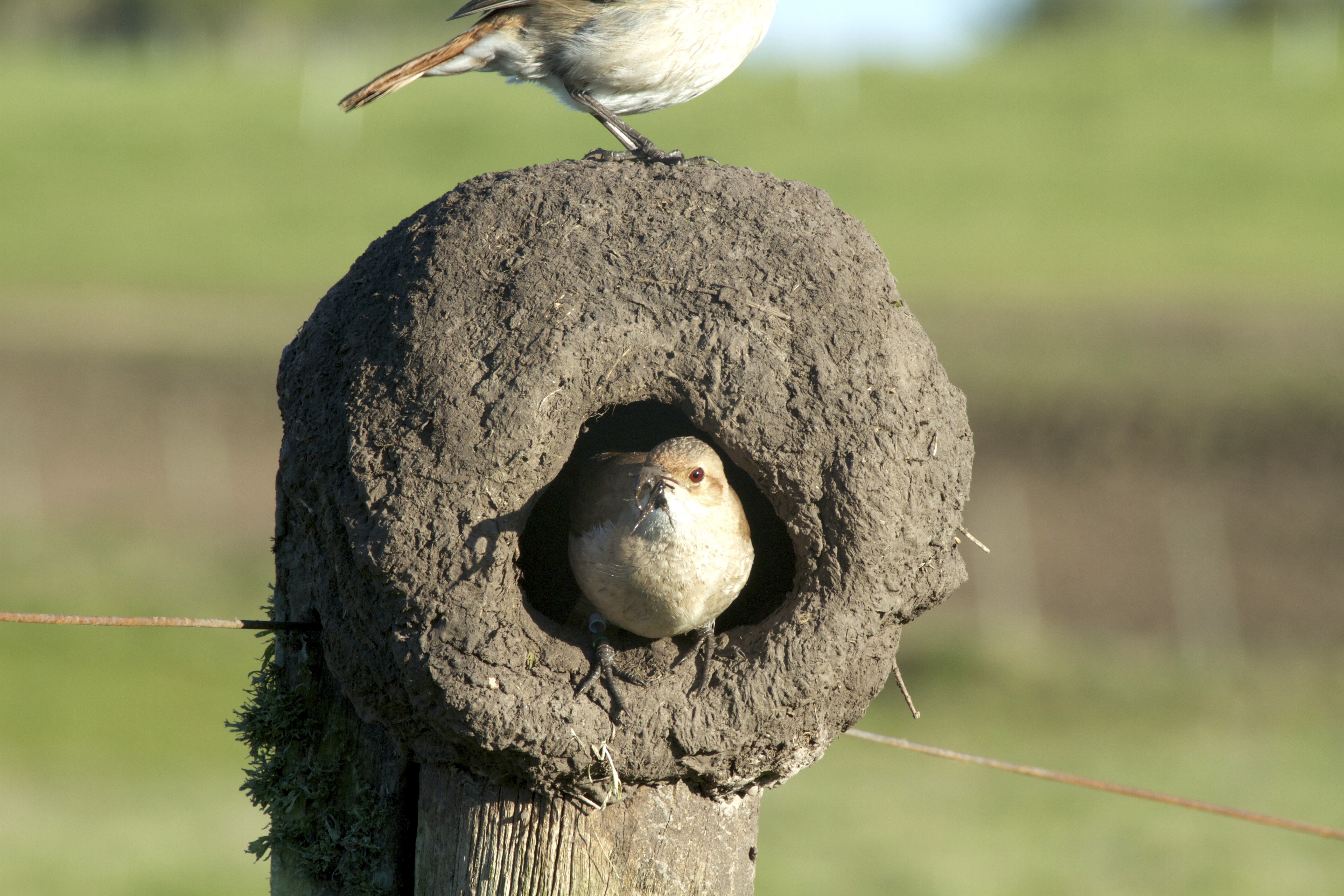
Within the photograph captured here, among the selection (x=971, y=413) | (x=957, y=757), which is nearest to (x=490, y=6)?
(x=957, y=757)

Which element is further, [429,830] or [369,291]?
[369,291]

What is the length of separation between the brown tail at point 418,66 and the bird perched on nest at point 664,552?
1.62m

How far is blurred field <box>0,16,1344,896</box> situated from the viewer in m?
12.5

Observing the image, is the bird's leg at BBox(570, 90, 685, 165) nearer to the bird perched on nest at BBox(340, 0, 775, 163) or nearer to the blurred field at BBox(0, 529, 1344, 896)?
the bird perched on nest at BBox(340, 0, 775, 163)

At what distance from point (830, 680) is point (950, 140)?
39249mm

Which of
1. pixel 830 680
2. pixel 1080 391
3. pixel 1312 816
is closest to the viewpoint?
pixel 830 680

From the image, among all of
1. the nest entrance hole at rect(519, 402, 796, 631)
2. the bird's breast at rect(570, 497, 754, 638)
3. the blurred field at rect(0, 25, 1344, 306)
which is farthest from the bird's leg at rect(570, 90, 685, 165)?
the blurred field at rect(0, 25, 1344, 306)

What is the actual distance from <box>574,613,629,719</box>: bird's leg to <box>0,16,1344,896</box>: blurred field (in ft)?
24.6

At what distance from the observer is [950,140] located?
134 feet

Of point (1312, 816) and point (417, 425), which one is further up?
point (417, 425)

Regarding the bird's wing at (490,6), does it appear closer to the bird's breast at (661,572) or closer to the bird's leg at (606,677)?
the bird's breast at (661,572)

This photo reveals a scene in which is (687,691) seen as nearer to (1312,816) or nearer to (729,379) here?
(729,379)

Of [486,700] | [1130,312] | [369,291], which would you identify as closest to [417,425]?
[369,291]

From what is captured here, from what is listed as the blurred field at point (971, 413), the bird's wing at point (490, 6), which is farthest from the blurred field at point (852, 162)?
the bird's wing at point (490, 6)
